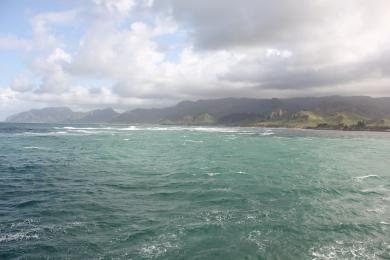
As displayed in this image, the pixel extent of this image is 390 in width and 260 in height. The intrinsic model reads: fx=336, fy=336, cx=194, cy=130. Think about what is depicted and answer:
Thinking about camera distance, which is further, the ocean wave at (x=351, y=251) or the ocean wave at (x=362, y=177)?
the ocean wave at (x=362, y=177)

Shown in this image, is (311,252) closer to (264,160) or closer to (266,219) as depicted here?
(266,219)

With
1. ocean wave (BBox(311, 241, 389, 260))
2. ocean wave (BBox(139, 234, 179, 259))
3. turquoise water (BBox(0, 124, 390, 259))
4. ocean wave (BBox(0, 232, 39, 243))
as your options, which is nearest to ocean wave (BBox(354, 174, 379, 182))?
turquoise water (BBox(0, 124, 390, 259))

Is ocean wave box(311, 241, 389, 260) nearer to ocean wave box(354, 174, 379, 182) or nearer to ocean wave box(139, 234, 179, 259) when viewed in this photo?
ocean wave box(139, 234, 179, 259)

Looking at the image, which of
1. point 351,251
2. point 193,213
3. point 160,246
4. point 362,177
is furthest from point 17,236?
point 362,177

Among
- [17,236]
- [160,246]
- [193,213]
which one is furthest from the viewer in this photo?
[193,213]

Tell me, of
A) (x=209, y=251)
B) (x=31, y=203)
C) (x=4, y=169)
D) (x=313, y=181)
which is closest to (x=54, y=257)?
(x=209, y=251)

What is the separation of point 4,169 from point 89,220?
31.3 metres

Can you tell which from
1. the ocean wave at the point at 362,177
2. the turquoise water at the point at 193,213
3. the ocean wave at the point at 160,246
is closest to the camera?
the ocean wave at the point at 160,246

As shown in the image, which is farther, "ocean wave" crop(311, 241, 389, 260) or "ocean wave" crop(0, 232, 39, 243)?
"ocean wave" crop(0, 232, 39, 243)

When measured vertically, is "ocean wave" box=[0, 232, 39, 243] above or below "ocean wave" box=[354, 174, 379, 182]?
above

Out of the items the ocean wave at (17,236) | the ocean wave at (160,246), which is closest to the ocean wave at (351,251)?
the ocean wave at (160,246)

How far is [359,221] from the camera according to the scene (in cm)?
2778

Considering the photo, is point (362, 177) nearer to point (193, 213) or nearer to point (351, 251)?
point (351, 251)

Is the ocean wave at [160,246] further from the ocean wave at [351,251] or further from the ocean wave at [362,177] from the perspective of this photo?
the ocean wave at [362,177]
